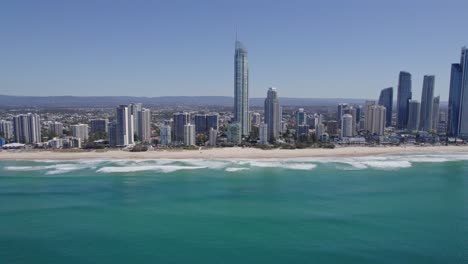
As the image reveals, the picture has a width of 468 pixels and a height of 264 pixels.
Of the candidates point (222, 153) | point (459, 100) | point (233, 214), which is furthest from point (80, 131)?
point (459, 100)

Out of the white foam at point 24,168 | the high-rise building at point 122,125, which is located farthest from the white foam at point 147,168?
the high-rise building at point 122,125

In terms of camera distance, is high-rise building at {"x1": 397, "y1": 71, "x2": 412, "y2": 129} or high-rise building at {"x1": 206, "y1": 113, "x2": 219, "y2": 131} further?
high-rise building at {"x1": 397, "y1": 71, "x2": 412, "y2": 129}

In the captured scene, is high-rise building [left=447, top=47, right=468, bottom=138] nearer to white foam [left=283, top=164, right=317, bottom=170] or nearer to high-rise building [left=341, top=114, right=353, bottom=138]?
high-rise building [left=341, top=114, right=353, bottom=138]

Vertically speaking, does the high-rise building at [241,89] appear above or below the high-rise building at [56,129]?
above

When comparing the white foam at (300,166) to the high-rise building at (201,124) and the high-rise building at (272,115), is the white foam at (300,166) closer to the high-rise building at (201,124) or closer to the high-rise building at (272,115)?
the high-rise building at (272,115)

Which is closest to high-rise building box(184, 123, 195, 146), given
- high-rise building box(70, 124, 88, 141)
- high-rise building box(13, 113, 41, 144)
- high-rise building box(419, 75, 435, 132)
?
high-rise building box(70, 124, 88, 141)

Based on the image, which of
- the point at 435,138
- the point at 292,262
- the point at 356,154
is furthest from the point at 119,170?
the point at 435,138
